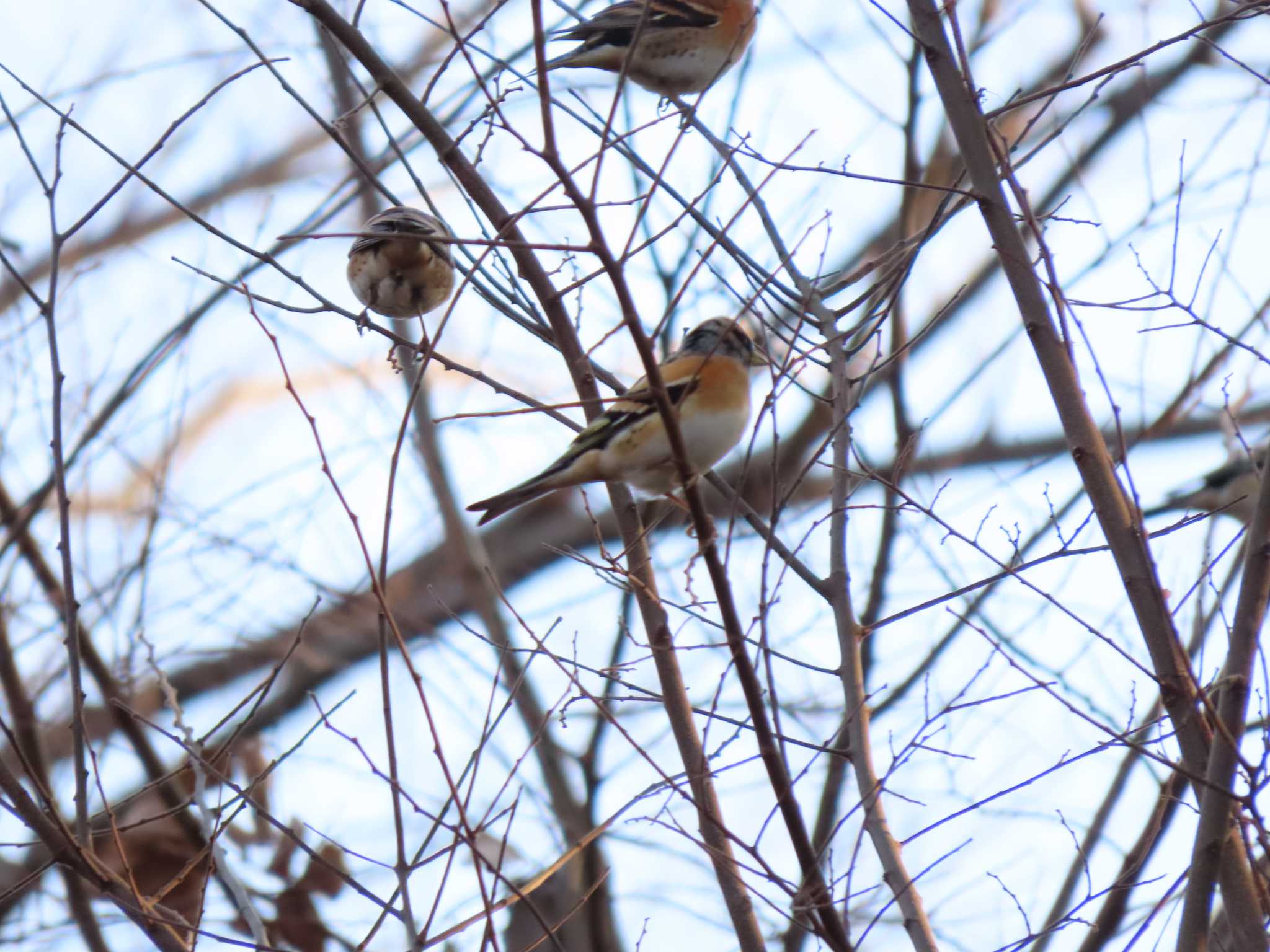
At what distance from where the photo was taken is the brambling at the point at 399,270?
5184 millimetres

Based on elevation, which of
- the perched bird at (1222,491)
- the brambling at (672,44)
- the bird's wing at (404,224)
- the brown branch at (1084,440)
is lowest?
the brown branch at (1084,440)

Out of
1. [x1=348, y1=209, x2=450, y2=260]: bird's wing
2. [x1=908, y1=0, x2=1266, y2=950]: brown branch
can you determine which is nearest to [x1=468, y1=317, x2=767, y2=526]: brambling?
[x1=908, y1=0, x2=1266, y2=950]: brown branch

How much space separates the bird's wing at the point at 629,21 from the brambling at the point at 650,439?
191 centimetres

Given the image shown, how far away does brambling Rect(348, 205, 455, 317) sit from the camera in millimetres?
5184

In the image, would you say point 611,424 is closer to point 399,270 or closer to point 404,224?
point 404,224

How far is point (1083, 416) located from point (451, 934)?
2133mm

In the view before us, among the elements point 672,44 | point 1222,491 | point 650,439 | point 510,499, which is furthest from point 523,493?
point 1222,491

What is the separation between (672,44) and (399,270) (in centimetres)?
168

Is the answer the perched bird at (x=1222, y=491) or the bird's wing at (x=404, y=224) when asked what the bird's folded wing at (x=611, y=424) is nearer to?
the bird's wing at (x=404, y=224)

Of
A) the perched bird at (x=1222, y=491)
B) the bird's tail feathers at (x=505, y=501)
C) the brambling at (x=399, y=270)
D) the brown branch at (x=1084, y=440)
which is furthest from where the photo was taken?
the perched bird at (x=1222, y=491)

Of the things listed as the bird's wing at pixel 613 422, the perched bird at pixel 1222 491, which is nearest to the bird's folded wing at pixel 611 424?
the bird's wing at pixel 613 422

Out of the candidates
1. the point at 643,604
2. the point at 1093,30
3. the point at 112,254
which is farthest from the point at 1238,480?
the point at 112,254

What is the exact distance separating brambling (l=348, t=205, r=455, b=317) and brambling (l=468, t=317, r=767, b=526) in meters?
1.44

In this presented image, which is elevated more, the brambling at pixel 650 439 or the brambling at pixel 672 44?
the brambling at pixel 672 44
